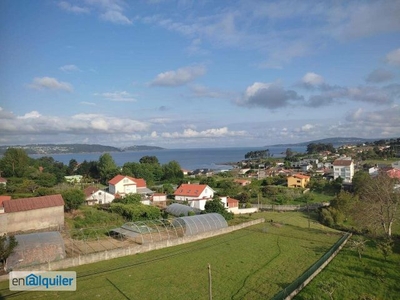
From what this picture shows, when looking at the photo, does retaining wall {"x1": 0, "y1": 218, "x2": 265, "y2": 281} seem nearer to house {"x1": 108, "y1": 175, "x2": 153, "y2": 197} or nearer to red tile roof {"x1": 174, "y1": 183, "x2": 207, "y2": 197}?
red tile roof {"x1": 174, "y1": 183, "x2": 207, "y2": 197}

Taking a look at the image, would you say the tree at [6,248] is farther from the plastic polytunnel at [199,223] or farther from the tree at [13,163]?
the tree at [13,163]

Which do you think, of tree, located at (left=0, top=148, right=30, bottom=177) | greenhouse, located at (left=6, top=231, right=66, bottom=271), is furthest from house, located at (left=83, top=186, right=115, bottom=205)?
tree, located at (left=0, top=148, right=30, bottom=177)

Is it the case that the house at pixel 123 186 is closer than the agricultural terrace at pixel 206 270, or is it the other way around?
the agricultural terrace at pixel 206 270

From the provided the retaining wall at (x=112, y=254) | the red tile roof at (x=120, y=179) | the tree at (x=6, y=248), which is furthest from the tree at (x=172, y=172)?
the tree at (x=6, y=248)

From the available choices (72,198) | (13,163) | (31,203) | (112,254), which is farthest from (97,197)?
(13,163)

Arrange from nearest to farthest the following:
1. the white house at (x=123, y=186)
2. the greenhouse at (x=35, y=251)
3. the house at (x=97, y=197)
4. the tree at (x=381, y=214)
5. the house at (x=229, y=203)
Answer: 1. the greenhouse at (x=35, y=251)
2. the tree at (x=381, y=214)
3. the house at (x=229, y=203)
4. the house at (x=97, y=197)
5. the white house at (x=123, y=186)

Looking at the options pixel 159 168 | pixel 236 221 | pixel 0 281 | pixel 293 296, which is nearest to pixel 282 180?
pixel 159 168

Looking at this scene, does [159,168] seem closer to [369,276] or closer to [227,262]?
[227,262]
